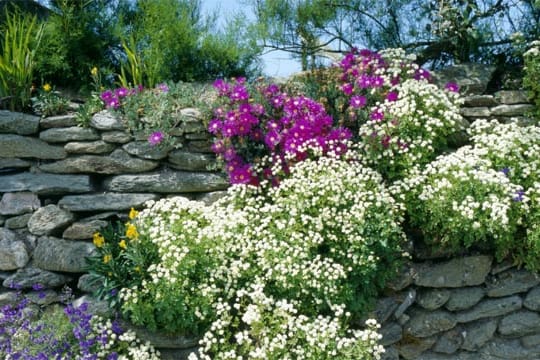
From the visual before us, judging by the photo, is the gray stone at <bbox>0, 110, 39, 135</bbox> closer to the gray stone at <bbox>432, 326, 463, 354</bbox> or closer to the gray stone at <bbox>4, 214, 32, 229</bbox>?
the gray stone at <bbox>4, 214, 32, 229</bbox>

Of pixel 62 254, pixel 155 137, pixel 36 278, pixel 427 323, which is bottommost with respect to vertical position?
pixel 427 323

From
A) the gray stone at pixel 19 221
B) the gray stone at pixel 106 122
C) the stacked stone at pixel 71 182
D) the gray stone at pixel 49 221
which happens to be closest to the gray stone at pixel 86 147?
the stacked stone at pixel 71 182

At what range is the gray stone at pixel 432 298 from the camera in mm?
4258

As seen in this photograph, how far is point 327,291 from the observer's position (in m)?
3.83

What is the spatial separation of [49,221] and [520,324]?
12.1 ft

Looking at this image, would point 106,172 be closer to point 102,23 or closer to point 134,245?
point 134,245

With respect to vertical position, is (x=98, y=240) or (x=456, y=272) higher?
(x=98, y=240)

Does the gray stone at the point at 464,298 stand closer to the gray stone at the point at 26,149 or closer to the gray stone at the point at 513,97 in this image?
the gray stone at the point at 513,97

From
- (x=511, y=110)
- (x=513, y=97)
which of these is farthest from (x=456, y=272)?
(x=513, y=97)

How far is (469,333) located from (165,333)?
7.54 ft

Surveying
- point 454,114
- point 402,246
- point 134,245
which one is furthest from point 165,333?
point 454,114

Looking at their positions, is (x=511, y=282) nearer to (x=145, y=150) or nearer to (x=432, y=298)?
(x=432, y=298)

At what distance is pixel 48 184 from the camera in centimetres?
442

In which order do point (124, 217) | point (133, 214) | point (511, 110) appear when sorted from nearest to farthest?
point (133, 214) < point (124, 217) < point (511, 110)
